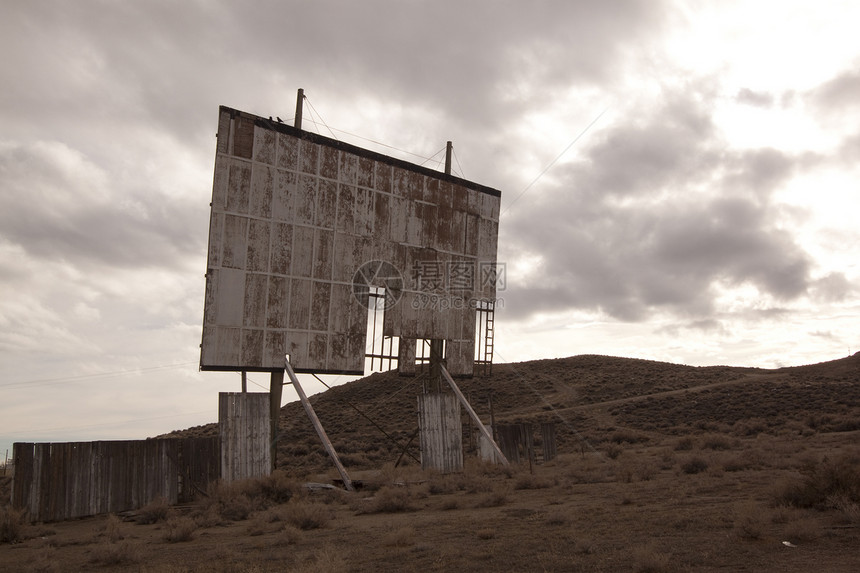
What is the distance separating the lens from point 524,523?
1239 cm

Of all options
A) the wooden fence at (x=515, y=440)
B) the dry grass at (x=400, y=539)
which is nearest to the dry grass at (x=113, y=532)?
the dry grass at (x=400, y=539)

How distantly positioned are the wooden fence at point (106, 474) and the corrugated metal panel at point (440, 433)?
25.4 feet

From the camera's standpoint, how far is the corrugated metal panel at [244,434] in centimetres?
1970

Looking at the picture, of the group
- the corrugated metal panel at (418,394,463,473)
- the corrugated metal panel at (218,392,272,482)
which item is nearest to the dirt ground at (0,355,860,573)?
the corrugated metal panel at (418,394,463,473)

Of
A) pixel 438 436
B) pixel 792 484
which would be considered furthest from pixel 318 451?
pixel 792 484

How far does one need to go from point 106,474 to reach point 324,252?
980 centimetres

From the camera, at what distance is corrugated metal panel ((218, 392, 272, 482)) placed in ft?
64.6

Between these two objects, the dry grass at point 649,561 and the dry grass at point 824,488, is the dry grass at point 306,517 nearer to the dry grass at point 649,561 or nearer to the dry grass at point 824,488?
the dry grass at point 649,561

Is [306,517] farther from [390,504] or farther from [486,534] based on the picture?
[486,534]

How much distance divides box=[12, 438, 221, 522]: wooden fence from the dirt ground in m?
0.66

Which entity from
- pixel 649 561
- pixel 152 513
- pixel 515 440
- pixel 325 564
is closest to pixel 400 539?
pixel 325 564

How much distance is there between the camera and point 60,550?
12.4 meters

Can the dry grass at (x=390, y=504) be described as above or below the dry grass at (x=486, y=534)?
below

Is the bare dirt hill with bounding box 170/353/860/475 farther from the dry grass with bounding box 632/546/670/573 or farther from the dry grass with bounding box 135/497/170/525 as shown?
the dry grass with bounding box 632/546/670/573
